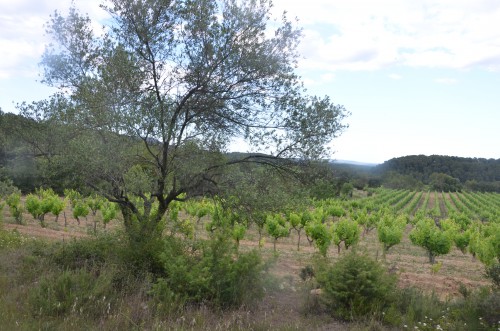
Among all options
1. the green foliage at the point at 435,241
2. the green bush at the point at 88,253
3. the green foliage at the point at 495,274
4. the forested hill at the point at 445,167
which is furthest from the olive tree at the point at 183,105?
the forested hill at the point at 445,167

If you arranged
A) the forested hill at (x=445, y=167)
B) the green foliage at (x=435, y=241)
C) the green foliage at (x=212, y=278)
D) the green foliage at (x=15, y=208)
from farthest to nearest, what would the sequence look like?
the forested hill at (x=445, y=167) → the green foliage at (x=15, y=208) → the green foliage at (x=435, y=241) → the green foliage at (x=212, y=278)

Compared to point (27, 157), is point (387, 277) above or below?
below

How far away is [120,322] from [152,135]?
3835mm

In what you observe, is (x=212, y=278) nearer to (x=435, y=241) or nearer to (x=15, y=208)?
(x=435, y=241)

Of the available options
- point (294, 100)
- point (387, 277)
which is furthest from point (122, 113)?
point (387, 277)

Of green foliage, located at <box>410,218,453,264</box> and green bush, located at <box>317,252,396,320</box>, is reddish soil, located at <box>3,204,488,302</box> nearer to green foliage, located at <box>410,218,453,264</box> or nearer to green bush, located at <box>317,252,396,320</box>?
green bush, located at <box>317,252,396,320</box>

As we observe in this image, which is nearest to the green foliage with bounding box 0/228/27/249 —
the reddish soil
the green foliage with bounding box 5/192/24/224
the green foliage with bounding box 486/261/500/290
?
the reddish soil

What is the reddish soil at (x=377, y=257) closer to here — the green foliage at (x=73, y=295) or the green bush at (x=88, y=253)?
the green bush at (x=88, y=253)

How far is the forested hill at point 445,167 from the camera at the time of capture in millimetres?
149000

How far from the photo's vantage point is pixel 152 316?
241 inches

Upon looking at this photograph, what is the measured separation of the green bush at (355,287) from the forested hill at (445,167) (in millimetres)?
146307

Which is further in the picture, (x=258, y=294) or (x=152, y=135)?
(x=152, y=135)

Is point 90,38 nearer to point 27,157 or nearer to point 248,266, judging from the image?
point 27,157

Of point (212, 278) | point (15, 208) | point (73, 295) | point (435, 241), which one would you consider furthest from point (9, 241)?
point (435, 241)
